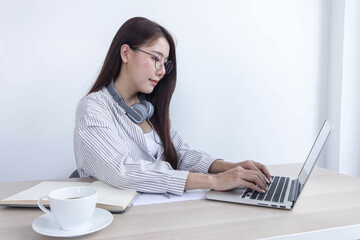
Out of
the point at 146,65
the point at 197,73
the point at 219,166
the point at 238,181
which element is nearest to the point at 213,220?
the point at 238,181

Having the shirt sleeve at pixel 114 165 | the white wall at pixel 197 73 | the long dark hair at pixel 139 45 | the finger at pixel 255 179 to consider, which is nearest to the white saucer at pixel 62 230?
the shirt sleeve at pixel 114 165

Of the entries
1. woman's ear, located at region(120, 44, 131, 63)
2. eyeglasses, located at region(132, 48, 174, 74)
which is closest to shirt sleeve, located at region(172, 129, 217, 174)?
eyeglasses, located at region(132, 48, 174, 74)

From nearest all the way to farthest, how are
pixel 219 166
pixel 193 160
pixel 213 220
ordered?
pixel 213 220
pixel 219 166
pixel 193 160

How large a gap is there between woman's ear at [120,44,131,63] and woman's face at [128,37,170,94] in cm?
2

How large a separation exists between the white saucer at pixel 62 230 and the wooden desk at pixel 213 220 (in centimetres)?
2

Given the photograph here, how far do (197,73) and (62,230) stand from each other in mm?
1432

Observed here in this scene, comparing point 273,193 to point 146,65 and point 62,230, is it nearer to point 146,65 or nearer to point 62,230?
point 62,230

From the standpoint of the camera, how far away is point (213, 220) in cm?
73

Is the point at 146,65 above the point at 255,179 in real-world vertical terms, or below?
above

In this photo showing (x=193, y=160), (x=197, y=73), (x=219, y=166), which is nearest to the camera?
(x=219, y=166)

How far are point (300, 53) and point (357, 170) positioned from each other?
91 cm

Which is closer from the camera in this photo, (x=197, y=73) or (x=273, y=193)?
(x=273, y=193)

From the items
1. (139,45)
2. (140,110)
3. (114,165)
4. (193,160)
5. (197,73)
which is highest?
(139,45)

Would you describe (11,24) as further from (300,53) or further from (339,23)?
(339,23)
